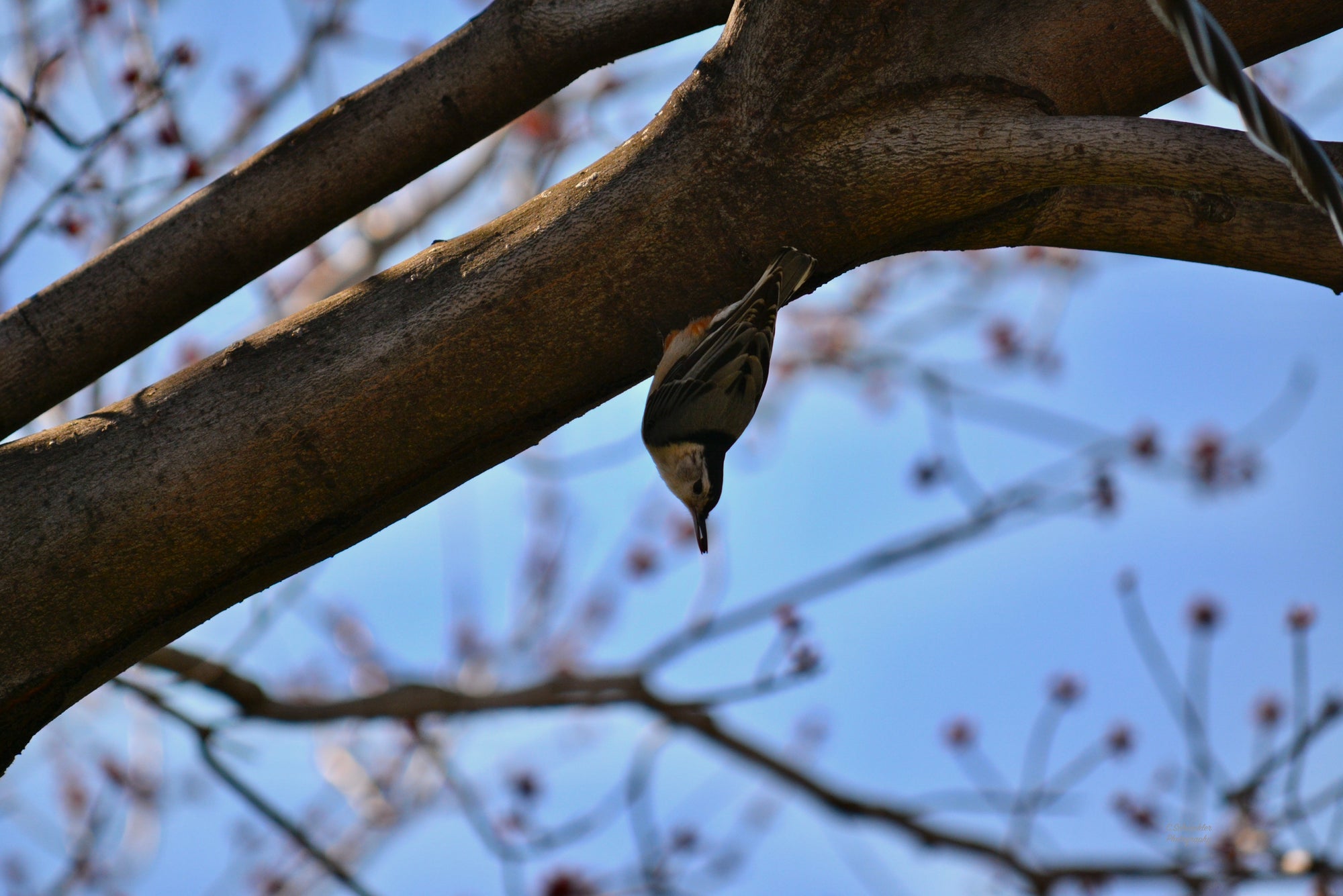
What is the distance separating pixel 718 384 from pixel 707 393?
0.07 metres

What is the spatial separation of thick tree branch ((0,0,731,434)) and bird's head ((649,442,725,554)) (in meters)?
1.50

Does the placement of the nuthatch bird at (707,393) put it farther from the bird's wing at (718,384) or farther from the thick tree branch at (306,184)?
the thick tree branch at (306,184)

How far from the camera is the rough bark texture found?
6.61 feet

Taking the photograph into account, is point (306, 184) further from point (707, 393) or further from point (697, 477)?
point (697, 477)

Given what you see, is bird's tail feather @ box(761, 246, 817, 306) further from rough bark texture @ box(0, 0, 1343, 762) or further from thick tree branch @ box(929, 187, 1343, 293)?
thick tree branch @ box(929, 187, 1343, 293)

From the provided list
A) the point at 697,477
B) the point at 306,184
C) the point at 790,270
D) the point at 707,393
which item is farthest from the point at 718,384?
the point at 306,184

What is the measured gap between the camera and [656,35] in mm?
2658

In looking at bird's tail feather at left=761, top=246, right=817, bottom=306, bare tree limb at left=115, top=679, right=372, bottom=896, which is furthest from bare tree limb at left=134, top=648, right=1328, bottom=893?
bird's tail feather at left=761, top=246, right=817, bottom=306

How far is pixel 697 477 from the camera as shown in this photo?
3.75 m

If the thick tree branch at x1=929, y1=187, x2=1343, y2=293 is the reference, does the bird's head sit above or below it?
above

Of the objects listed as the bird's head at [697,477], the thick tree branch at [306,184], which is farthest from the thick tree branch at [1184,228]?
the bird's head at [697,477]

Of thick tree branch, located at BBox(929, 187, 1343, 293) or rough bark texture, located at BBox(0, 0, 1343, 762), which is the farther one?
thick tree branch, located at BBox(929, 187, 1343, 293)

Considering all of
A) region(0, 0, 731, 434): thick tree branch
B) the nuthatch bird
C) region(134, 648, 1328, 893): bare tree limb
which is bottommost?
region(134, 648, 1328, 893): bare tree limb

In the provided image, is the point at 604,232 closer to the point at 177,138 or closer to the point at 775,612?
the point at 775,612
